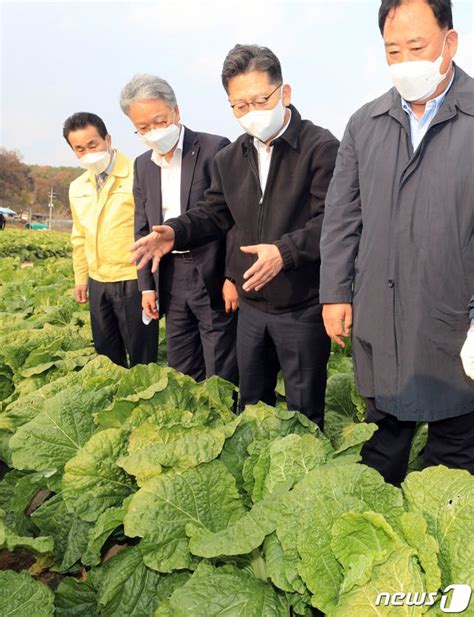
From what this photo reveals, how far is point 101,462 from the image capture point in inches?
89.0

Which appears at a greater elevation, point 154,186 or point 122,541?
point 154,186

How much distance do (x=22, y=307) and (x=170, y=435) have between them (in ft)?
17.9

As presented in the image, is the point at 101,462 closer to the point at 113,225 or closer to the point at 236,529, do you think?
the point at 236,529

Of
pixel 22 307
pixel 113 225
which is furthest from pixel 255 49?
pixel 22 307

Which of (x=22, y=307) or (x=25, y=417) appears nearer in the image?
(x=25, y=417)

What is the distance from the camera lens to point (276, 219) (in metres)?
2.79

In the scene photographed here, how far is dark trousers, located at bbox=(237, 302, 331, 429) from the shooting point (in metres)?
2.80

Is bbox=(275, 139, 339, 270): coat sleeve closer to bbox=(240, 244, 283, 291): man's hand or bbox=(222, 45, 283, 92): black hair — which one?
bbox=(240, 244, 283, 291): man's hand

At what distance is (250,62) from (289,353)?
1.33 m

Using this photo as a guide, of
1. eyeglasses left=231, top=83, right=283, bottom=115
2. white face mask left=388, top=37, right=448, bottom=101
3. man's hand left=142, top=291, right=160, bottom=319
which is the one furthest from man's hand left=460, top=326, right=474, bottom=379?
man's hand left=142, top=291, right=160, bottom=319

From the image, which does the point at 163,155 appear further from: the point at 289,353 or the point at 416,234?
the point at 416,234

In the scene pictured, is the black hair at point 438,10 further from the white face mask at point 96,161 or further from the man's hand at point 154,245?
the white face mask at point 96,161

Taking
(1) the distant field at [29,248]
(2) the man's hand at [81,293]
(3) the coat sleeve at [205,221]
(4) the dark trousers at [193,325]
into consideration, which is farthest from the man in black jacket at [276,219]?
(1) the distant field at [29,248]

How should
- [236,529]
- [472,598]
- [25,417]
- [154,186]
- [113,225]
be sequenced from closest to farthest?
1. [472,598]
2. [236,529]
3. [25,417]
4. [154,186]
5. [113,225]
